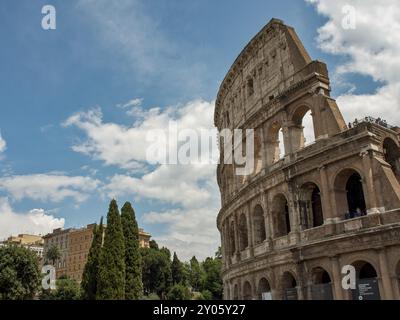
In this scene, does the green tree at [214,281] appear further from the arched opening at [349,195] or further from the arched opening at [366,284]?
the arched opening at [366,284]

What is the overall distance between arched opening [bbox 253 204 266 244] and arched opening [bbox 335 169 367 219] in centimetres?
515

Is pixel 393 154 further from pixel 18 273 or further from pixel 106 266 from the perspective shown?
pixel 18 273

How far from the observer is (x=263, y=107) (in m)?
22.8

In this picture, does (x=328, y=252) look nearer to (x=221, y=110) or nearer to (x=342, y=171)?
(x=342, y=171)

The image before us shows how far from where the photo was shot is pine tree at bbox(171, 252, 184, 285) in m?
67.2

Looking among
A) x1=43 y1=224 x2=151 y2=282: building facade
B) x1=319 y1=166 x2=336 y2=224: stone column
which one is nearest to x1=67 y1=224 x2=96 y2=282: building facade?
x1=43 y1=224 x2=151 y2=282: building facade

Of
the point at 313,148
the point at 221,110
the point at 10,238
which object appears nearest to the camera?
the point at 313,148

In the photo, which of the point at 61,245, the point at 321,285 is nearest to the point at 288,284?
the point at 321,285

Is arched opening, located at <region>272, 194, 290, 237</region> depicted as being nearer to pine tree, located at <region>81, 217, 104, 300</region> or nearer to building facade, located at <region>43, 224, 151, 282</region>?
pine tree, located at <region>81, 217, 104, 300</region>

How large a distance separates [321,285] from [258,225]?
598cm

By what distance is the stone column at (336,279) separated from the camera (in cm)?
1680

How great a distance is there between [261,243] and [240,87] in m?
10.7

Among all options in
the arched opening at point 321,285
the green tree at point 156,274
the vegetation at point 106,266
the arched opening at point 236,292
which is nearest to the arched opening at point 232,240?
the arched opening at point 236,292

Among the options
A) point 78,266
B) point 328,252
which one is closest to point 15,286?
point 328,252
